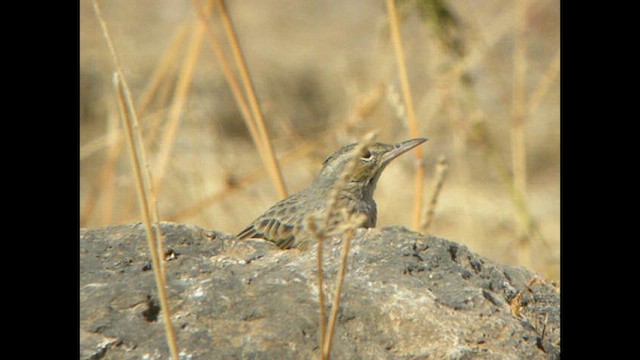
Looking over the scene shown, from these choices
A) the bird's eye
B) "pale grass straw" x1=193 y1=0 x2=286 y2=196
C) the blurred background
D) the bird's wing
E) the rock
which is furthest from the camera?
the blurred background

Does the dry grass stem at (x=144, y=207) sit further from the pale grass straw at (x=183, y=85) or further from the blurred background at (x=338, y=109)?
the pale grass straw at (x=183, y=85)

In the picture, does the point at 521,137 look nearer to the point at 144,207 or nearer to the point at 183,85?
the point at 183,85

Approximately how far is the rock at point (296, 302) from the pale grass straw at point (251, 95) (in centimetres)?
103

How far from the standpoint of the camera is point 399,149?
19.3 feet

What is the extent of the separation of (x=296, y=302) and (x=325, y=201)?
2138mm

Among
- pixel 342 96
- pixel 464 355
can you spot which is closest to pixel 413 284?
pixel 464 355

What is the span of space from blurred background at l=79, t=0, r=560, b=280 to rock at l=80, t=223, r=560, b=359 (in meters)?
1.53

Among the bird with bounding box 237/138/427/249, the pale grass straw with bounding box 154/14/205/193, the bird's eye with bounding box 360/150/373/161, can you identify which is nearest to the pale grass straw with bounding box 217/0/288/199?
the bird with bounding box 237/138/427/249

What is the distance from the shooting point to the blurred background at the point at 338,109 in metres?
6.52

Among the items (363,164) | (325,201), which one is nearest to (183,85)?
(325,201)

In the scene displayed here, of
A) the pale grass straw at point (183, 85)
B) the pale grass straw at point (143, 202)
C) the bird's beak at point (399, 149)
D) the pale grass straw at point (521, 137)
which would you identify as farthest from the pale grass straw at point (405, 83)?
the pale grass straw at point (143, 202)

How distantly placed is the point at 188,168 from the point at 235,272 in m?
4.93

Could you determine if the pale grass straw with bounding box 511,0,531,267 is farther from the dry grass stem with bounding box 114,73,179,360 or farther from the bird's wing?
the dry grass stem with bounding box 114,73,179,360

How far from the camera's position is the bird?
5.22 metres
